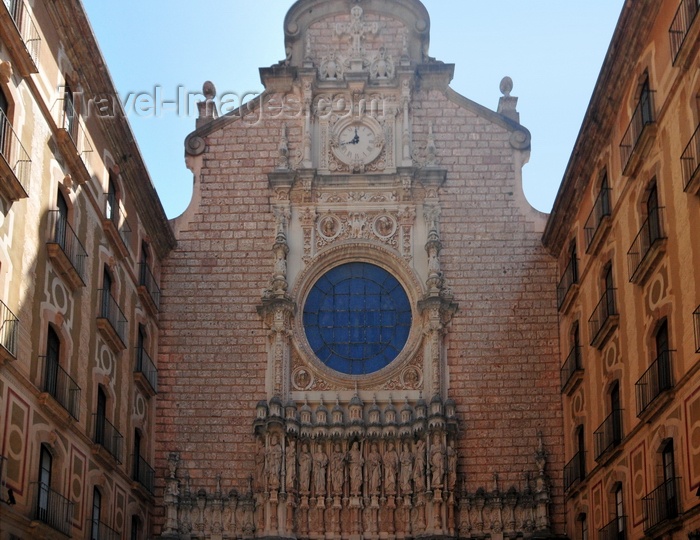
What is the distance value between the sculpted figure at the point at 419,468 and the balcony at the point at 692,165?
12502mm

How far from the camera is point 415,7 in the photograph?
34.5 metres

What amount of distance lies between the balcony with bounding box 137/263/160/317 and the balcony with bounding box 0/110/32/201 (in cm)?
924

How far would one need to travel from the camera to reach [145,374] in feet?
99.0

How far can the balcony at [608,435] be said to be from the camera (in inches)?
962

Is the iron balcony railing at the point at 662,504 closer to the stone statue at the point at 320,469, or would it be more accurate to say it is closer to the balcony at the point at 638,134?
the balcony at the point at 638,134

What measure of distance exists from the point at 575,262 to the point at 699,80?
36.7ft

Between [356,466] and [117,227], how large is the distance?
8.32m

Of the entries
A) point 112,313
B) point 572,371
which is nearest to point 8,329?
point 112,313

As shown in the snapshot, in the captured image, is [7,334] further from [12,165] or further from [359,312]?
[359,312]

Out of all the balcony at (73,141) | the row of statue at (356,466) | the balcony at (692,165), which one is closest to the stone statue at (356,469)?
the row of statue at (356,466)

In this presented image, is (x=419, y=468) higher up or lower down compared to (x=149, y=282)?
lower down

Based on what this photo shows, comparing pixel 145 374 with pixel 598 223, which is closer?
pixel 598 223

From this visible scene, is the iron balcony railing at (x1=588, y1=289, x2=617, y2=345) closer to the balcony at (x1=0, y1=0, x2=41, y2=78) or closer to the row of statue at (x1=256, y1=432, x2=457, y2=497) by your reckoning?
the row of statue at (x1=256, y1=432, x2=457, y2=497)

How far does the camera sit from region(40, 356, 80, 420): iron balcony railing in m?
22.1
